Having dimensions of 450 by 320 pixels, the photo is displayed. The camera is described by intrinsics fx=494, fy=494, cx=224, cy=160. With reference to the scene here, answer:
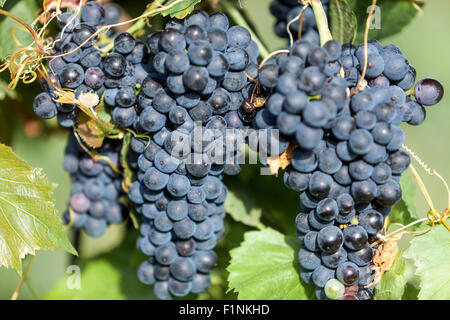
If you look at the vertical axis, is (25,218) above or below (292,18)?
below

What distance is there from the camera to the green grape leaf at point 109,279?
Result: 1.83 meters

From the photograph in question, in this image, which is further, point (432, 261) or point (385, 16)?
point (385, 16)

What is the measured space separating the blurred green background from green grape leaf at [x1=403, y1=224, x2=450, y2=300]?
0.53 metres

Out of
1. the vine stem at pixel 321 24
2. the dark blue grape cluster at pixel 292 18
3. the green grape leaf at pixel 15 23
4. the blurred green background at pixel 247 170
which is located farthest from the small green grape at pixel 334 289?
the green grape leaf at pixel 15 23

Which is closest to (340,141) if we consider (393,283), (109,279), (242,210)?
(393,283)

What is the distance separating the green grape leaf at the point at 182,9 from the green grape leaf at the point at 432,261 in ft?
2.72

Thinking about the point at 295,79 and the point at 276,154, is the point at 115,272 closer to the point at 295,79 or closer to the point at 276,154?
the point at 276,154

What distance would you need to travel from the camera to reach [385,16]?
1.47 meters

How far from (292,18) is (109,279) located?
1.19 metres

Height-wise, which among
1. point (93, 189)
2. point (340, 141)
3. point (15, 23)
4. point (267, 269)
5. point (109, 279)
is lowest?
point (109, 279)

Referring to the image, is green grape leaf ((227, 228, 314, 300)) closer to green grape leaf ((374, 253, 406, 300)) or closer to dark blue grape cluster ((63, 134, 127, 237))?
green grape leaf ((374, 253, 406, 300))

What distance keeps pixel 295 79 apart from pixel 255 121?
0.16m

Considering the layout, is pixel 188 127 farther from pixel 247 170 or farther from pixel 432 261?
pixel 432 261

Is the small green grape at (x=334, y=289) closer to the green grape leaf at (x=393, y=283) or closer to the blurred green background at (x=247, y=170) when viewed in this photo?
the green grape leaf at (x=393, y=283)
